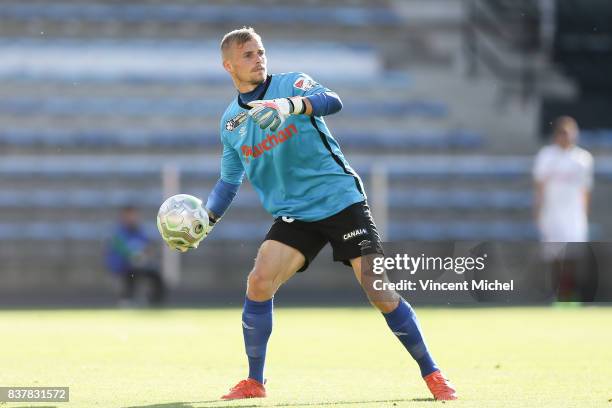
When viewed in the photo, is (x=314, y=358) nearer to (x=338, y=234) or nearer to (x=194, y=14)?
(x=338, y=234)

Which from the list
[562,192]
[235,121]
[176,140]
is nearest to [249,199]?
[176,140]

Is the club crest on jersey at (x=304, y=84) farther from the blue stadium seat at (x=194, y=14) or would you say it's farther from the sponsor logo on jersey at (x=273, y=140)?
the blue stadium seat at (x=194, y=14)

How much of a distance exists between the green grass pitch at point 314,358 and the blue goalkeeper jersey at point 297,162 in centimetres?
98

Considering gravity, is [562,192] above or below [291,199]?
below

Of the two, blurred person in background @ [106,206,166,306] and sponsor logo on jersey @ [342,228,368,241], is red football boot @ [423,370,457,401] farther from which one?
blurred person in background @ [106,206,166,306]

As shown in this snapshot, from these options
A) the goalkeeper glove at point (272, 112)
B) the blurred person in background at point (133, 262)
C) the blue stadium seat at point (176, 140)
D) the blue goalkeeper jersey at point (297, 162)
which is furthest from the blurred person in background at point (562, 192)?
the goalkeeper glove at point (272, 112)

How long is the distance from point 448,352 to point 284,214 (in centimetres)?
298

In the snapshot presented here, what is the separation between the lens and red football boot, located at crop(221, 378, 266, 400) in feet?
20.7

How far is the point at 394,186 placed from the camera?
17.4 meters

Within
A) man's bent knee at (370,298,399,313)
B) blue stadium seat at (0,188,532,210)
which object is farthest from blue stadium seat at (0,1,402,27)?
man's bent knee at (370,298,399,313)

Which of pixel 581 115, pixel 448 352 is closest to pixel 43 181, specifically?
pixel 581 115

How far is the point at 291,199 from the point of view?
636 cm

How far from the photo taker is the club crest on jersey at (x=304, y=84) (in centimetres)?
629

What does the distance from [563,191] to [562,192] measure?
0.02 metres
